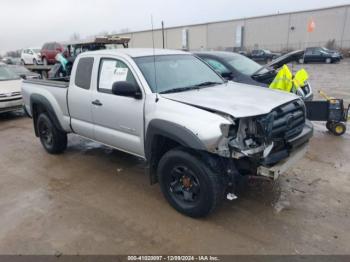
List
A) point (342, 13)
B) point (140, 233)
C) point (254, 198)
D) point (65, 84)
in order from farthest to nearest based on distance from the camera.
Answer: point (342, 13), point (65, 84), point (254, 198), point (140, 233)

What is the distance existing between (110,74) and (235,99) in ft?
6.19

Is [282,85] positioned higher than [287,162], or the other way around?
[282,85]

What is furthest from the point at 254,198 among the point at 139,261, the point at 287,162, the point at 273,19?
the point at 273,19

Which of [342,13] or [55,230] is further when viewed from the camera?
[342,13]

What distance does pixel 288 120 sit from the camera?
3.51 m

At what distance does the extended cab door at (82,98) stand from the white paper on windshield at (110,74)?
27 cm

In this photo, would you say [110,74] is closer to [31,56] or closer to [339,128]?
[339,128]

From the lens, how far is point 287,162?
3.41m

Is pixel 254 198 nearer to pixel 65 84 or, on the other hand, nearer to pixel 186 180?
pixel 186 180

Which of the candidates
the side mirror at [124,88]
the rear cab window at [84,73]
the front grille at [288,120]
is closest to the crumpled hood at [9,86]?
the rear cab window at [84,73]

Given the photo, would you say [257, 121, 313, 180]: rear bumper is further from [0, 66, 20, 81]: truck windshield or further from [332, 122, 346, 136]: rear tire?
[0, 66, 20, 81]: truck windshield

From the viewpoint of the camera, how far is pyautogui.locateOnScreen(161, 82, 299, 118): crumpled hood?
3.21m

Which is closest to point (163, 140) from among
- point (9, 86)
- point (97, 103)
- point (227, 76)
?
point (97, 103)

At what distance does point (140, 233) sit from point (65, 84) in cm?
309
